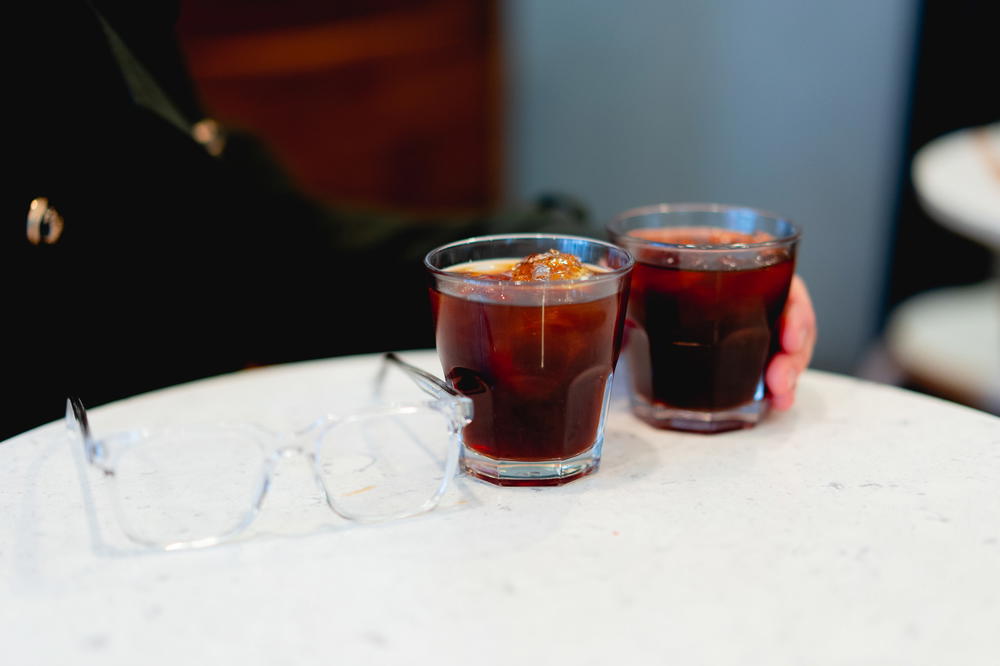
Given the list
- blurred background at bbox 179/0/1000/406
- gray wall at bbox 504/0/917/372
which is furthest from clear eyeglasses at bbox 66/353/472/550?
gray wall at bbox 504/0/917/372

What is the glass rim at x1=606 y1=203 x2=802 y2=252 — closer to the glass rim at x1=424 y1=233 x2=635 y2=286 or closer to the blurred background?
the glass rim at x1=424 y1=233 x2=635 y2=286

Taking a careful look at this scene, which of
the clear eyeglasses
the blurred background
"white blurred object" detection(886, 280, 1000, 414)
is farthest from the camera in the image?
the blurred background

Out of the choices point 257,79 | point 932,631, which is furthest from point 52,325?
point 257,79

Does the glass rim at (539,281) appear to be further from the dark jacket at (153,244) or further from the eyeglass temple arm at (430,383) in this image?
the dark jacket at (153,244)

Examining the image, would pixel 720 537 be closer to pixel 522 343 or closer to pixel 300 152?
pixel 522 343

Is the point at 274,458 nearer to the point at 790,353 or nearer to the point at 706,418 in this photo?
the point at 706,418

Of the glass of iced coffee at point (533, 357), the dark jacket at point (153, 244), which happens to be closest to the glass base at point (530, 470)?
the glass of iced coffee at point (533, 357)
